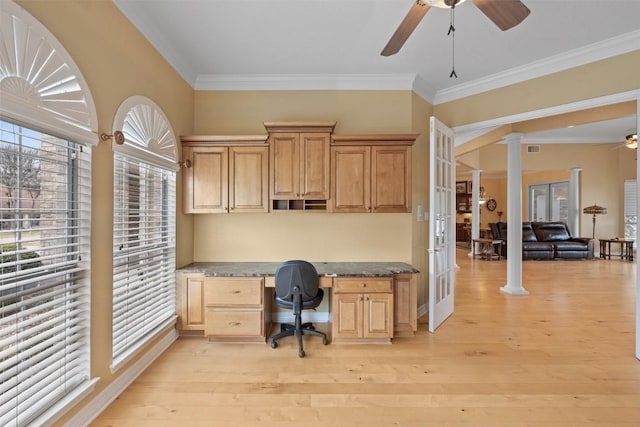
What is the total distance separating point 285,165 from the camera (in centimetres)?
296

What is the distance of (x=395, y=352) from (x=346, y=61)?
2982mm

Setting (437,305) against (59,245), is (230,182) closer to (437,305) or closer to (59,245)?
(59,245)

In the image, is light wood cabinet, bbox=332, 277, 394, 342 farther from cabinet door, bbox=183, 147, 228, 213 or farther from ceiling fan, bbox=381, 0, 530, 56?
ceiling fan, bbox=381, 0, 530, 56

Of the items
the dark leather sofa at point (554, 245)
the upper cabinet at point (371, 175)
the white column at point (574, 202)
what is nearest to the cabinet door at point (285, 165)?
the upper cabinet at point (371, 175)

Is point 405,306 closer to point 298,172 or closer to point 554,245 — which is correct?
point 298,172

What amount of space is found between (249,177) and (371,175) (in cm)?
134

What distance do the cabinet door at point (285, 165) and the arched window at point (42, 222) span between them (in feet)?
5.07

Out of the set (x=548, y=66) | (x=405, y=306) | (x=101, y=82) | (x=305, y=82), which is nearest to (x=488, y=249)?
(x=548, y=66)

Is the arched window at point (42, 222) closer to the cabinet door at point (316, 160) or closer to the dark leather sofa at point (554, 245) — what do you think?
the cabinet door at point (316, 160)

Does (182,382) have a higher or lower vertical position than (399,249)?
lower

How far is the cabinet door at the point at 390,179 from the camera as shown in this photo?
298cm

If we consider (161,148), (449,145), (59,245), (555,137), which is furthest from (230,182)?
(555,137)

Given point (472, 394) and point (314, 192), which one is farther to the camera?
point (314, 192)

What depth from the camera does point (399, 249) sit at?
10.8ft
